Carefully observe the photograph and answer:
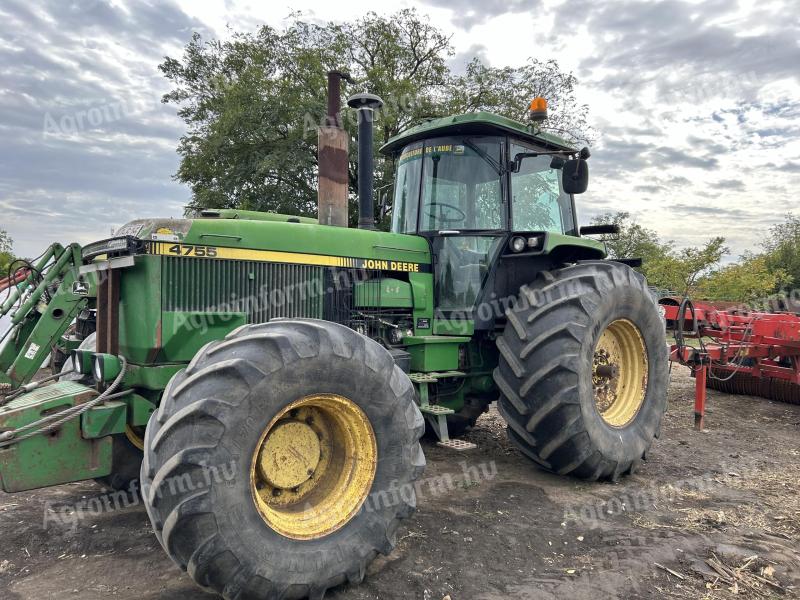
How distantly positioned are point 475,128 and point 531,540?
307 cm

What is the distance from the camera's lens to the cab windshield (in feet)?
15.5

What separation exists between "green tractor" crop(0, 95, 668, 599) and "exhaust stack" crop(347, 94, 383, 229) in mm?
19

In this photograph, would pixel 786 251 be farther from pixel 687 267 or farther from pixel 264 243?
pixel 264 243

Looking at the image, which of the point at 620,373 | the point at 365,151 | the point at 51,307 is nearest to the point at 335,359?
the point at 365,151

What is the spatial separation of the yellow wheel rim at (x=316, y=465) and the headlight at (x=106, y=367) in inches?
41.5

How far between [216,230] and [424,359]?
5.92 feet

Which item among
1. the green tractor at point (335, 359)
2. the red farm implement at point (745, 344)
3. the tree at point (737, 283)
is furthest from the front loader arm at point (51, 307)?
the tree at point (737, 283)

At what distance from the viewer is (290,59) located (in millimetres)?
18031

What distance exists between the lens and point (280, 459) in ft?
9.67

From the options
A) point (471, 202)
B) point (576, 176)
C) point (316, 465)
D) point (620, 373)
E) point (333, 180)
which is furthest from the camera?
point (333, 180)

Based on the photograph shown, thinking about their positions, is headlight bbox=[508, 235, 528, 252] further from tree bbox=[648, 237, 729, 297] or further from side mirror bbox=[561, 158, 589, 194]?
tree bbox=[648, 237, 729, 297]

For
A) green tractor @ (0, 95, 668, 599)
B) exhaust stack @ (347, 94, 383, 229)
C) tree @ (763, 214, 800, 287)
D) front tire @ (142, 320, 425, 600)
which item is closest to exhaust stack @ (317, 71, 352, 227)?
exhaust stack @ (347, 94, 383, 229)

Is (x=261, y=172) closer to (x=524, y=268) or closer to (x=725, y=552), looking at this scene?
(x=524, y=268)

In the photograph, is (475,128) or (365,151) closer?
(475,128)
